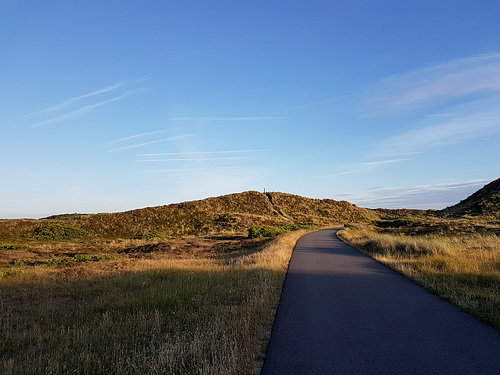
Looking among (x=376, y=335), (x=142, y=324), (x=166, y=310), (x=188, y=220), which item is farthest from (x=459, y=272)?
(x=188, y=220)

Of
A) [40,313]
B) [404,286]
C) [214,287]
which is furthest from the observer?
[214,287]

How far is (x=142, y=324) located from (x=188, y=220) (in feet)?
191

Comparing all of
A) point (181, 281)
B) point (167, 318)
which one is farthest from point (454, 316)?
point (181, 281)

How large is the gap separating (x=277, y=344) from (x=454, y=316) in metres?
3.93

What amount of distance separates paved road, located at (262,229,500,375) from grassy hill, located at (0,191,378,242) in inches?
1577

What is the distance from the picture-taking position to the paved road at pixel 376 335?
4.21 meters

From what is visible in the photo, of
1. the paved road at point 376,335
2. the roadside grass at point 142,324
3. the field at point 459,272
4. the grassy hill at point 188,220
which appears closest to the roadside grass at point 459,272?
the field at point 459,272

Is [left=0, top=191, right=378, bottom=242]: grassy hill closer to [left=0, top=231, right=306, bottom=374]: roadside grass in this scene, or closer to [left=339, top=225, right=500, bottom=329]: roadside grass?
[left=339, top=225, right=500, bottom=329]: roadside grass

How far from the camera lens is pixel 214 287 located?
968 cm

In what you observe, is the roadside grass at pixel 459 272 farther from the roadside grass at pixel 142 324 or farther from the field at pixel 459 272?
the roadside grass at pixel 142 324

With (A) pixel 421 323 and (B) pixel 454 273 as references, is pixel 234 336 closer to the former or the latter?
(A) pixel 421 323

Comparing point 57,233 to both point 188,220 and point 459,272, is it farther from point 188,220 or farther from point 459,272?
point 459,272

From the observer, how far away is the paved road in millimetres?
4215

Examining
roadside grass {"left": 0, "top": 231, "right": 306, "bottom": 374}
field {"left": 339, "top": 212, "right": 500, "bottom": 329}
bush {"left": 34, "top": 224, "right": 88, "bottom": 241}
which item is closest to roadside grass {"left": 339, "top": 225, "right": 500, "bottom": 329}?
field {"left": 339, "top": 212, "right": 500, "bottom": 329}
